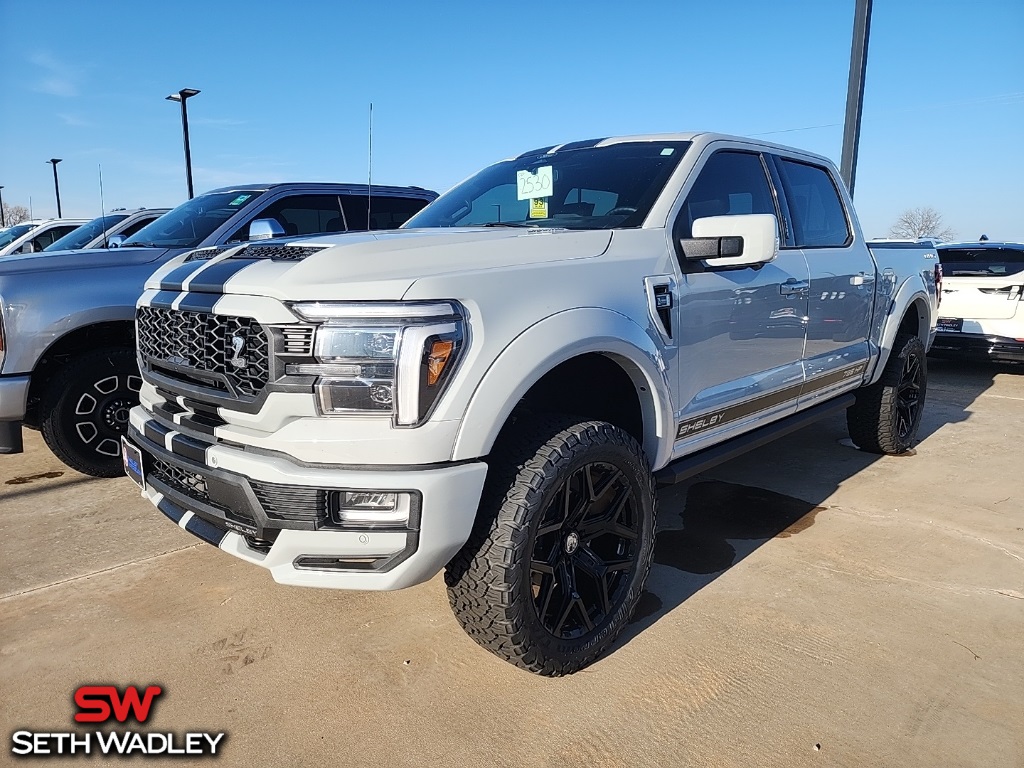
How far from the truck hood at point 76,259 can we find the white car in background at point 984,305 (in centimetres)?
728

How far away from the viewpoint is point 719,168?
3.39 metres

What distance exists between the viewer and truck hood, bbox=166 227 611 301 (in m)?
2.06

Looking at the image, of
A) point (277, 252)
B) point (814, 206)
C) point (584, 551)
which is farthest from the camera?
point (814, 206)

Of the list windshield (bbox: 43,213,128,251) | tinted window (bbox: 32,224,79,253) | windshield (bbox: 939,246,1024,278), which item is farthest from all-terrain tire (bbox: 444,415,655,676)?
tinted window (bbox: 32,224,79,253)

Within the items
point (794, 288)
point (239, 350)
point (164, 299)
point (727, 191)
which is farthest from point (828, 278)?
point (164, 299)

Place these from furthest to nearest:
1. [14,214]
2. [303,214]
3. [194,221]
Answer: [14,214] → [303,214] → [194,221]

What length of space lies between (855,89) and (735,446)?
6.27 m

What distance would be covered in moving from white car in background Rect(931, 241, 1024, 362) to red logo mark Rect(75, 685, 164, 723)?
25.8ft

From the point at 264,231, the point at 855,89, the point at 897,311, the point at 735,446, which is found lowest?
the point at 735,446

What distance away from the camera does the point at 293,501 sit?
6.72 ft

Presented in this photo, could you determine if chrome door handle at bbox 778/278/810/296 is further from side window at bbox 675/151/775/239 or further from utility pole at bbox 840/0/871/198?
utility pole at bbox 840/0/871/198

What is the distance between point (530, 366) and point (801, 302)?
203cm

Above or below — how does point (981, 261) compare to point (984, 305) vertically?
above

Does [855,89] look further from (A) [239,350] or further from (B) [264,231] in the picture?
(A) [239,350]
